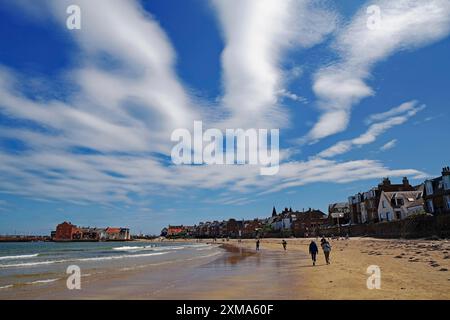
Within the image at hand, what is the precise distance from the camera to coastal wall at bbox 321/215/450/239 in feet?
142

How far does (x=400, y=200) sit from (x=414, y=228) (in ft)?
69.7

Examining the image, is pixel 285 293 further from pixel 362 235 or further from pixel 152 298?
pixel 362 235

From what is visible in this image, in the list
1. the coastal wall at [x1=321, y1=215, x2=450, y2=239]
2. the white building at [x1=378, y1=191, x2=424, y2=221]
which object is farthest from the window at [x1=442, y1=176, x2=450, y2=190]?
the white building at [x1=378, y1=191, x2=424, y2=221]

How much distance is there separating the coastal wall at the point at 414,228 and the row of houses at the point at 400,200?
3.20 metres

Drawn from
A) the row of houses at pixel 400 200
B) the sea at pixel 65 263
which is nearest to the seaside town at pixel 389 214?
the row of houses at pixel 400 200

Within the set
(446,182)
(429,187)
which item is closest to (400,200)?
(429,187)

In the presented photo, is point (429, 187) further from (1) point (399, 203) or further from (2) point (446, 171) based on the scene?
(1) point (399, 203)

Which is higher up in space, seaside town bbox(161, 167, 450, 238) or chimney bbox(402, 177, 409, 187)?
chimney bbox(402, 177, 409, 187)

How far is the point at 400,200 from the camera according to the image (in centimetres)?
6975

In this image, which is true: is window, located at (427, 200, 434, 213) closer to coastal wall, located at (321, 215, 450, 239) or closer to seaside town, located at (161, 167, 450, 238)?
seaside town, located at (161, 167, 450, 238)

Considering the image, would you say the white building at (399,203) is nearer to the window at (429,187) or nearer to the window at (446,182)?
the window at (429,187)

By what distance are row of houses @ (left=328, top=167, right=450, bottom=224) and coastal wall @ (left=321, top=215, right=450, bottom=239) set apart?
10.5 feet
